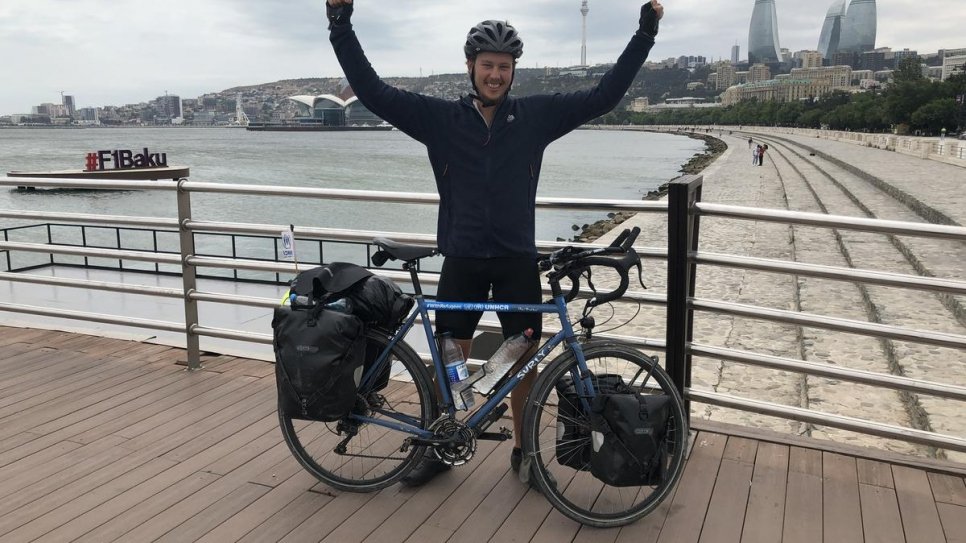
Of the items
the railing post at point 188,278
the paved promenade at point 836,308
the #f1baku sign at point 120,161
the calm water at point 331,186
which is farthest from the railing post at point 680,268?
the #f1baku sign at point 120,161

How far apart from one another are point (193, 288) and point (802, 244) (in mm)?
26032

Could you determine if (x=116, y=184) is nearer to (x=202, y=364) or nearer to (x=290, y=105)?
(x=202, y=364)

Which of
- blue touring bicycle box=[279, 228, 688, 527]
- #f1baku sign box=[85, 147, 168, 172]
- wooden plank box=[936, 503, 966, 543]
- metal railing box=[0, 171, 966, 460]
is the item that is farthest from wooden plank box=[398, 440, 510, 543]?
#f1baku sign box=[85, 147, 168, 172]

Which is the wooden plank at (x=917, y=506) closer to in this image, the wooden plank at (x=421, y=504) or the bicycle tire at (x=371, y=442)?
the wooden plank at (x=421, y=504)

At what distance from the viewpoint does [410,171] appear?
249 ft

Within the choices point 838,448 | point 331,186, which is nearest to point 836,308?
point 838,448

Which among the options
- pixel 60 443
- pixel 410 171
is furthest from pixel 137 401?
pixel 410 171

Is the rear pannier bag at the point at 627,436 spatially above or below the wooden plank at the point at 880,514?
above

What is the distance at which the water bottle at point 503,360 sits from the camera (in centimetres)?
330

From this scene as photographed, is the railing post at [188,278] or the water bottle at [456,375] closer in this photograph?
the water bottle at [456,375]

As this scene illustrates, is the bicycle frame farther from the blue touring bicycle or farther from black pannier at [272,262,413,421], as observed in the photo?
black pannier at [272,262,413,421]

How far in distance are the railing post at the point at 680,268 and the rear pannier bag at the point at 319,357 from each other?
1.55 metres

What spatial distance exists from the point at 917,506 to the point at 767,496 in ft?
2.06

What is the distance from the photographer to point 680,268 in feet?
12.0
